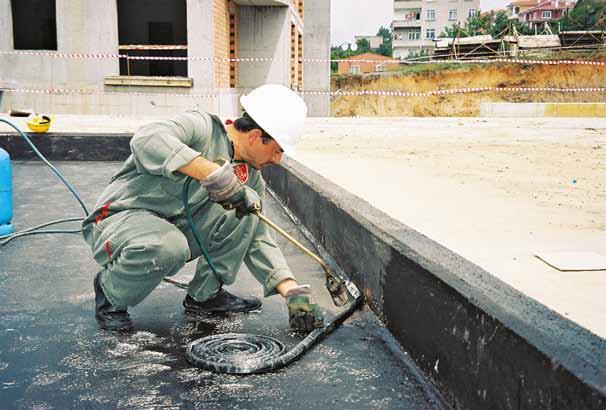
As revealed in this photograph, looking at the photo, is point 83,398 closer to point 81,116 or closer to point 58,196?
point 58,196

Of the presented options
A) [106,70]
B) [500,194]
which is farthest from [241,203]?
[106,70]

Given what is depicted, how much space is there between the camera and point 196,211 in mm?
3107

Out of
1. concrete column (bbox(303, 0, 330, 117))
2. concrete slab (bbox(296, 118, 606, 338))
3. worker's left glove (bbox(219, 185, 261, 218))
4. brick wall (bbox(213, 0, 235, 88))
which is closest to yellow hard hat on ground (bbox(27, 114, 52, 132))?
concrete slab (bbox(296, 118, 606, 338))

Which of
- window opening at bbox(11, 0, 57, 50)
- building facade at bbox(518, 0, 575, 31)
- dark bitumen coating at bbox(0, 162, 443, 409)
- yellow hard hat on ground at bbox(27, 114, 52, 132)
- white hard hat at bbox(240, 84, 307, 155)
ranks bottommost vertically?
dark bitumen coating at bbox(0, 162, 443, 409)

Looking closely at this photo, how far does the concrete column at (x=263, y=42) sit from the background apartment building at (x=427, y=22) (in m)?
87.5

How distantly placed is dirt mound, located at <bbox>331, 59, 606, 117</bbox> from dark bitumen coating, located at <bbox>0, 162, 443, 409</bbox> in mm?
34356

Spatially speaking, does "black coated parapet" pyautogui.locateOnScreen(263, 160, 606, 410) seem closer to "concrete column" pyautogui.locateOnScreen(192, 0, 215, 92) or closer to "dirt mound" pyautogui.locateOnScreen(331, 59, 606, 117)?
"concrete column" pyautogui.locateOnScreen(192, 0, 215, 92)

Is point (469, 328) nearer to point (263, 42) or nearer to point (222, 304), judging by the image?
point (222, 304)

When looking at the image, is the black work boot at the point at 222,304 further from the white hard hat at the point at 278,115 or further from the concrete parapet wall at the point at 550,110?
the concrete parapet wall at the point at 550,110

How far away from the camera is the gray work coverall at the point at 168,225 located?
2.77m

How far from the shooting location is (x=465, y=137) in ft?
44.6

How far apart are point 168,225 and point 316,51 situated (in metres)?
24.4

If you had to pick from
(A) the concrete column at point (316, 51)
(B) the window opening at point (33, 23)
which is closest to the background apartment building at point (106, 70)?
(B) the window opening at point (33, 23)

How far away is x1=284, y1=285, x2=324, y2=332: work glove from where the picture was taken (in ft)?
9.70
